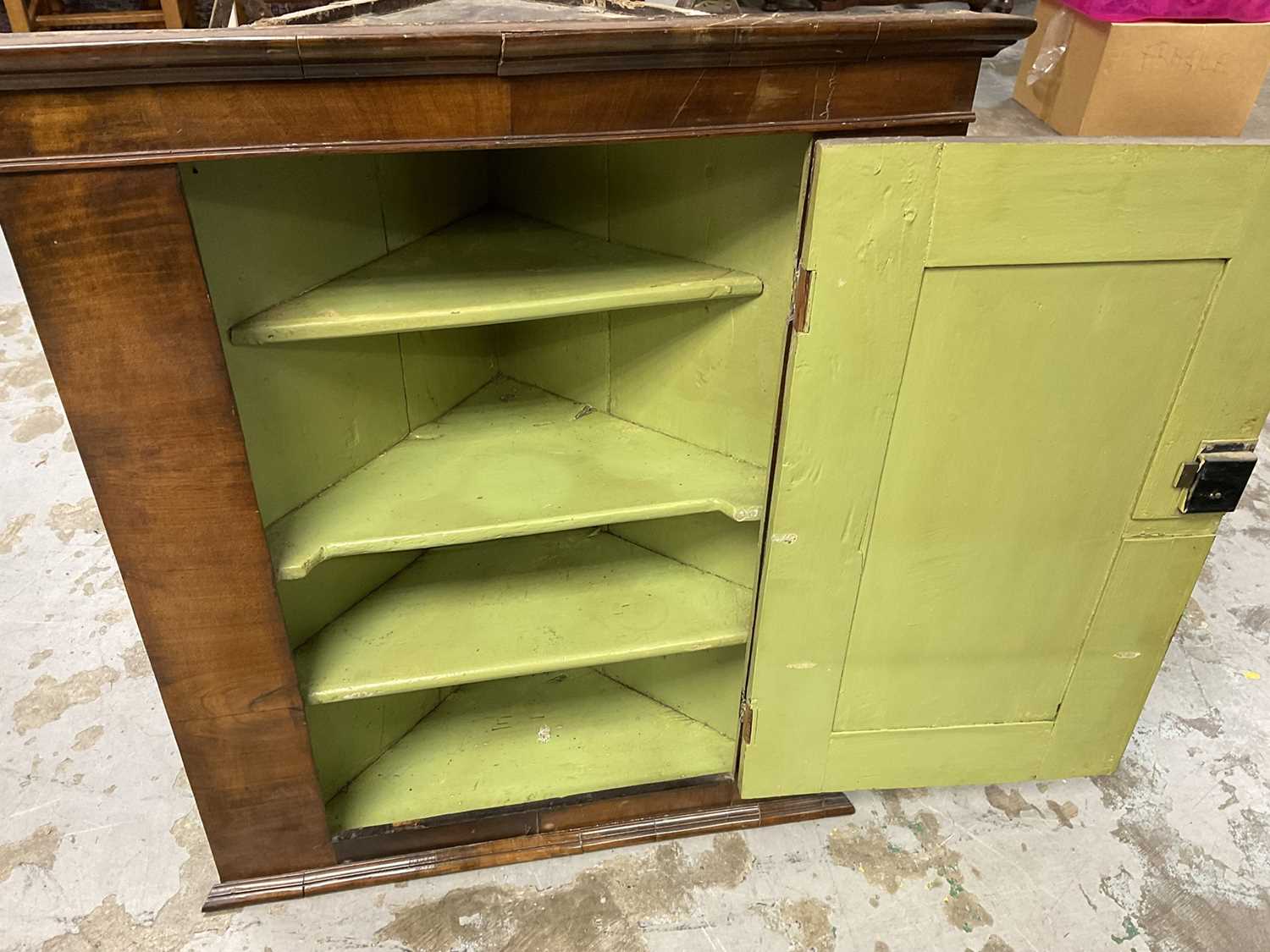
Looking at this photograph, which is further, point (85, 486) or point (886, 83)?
point (85, 486)

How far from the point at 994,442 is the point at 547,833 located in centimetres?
110

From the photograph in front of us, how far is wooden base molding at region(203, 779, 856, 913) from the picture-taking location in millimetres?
1651

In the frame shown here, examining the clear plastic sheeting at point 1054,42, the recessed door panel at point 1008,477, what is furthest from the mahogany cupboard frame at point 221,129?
the clear plastic sheeting at point 1054,42

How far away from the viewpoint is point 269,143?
3.33ft

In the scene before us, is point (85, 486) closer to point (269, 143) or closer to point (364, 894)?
point (364, 894)

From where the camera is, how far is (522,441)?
171cm

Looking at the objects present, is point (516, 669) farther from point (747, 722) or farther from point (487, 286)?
point (487, 286)

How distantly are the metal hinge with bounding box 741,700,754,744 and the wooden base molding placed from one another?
185 mm

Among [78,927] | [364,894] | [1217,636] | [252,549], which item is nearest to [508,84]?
[252,549]

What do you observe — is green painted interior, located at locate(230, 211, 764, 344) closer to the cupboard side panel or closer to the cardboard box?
the cupboard side panel

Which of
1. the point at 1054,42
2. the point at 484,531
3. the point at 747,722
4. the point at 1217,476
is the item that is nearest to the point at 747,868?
the point at 747,722

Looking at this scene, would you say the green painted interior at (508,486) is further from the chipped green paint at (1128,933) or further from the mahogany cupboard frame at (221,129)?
the chipped green paint at (1128,933)

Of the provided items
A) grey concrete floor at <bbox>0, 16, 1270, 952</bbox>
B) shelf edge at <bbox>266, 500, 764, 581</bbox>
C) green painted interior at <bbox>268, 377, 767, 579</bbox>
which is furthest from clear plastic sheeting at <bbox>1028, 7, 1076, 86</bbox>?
shelf edge at <bbox>266, 500, 764, 581</bbox>

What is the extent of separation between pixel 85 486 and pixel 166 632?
5.50ft
